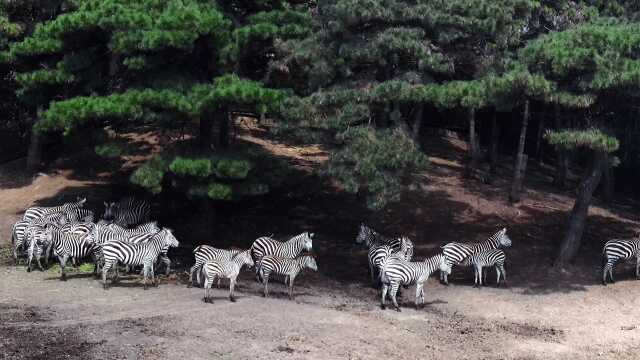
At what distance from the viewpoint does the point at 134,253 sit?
59.5ft

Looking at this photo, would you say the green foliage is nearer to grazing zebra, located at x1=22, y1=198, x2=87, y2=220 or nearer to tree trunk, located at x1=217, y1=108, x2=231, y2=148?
tree trunk, located at x1=217, y1=108, x2=231, y2=148

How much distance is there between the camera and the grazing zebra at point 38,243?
18891 millimetres

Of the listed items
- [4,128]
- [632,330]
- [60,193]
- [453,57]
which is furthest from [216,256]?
[4,128]

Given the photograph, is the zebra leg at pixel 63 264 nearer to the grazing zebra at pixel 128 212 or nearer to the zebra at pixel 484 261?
the grazing zebra at pixel 128 212

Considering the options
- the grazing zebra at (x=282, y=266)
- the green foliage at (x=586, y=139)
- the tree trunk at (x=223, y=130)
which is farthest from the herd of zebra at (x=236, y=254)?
the green foliage at (x=586, y=139)

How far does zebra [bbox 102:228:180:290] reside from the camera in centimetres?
1778

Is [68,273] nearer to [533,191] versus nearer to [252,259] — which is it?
[252,259]

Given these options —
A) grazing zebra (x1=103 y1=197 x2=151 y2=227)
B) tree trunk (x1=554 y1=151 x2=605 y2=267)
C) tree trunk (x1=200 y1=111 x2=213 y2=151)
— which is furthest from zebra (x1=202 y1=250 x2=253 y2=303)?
tree trunk (x1=554 y1=151 x2=605 y2=267)

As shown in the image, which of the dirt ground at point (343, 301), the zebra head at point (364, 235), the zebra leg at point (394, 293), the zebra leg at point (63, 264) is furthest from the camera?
the zebra head at point (364, 235)

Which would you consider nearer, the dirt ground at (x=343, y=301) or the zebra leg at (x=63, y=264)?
the dirt ground at (x=343, y=301)

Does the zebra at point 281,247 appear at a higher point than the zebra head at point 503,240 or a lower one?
lower

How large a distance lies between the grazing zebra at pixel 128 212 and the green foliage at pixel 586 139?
1168 centimetres

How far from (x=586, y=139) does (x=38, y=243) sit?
42.2 ft

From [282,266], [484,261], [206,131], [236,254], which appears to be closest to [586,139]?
[484,261]
